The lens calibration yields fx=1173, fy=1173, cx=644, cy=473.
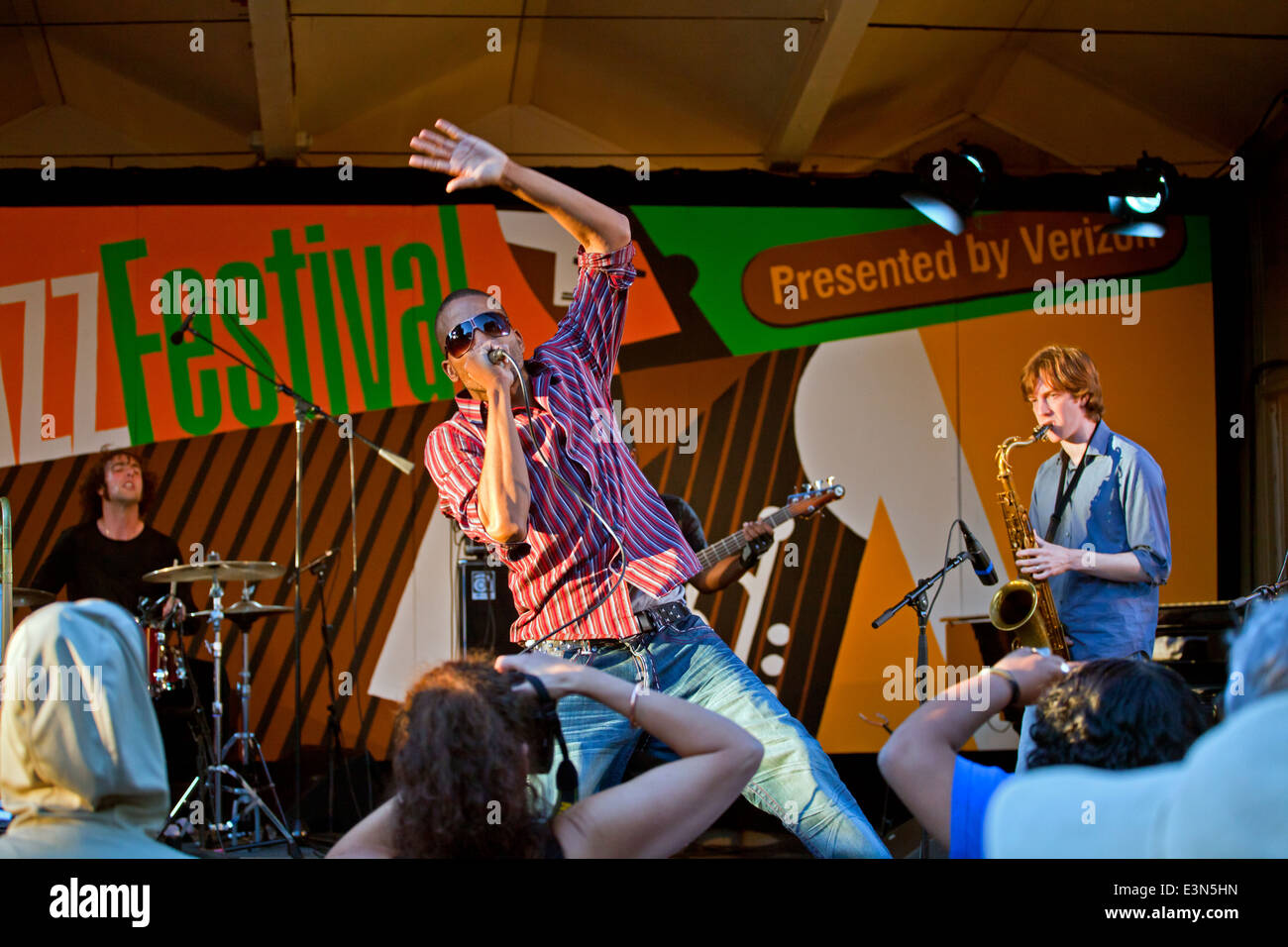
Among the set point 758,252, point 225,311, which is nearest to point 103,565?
point 225,311

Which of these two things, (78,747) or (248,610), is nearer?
(78,747)

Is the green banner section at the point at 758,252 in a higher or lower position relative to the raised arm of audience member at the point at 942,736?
higher

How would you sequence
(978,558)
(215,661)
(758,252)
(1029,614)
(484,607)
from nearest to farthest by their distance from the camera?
(1029,614)
(978,558)
(215,661)
(484,607)
(758,252)

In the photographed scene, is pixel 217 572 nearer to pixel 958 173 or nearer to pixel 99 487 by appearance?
pixel 99 487

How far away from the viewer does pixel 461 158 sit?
253cm

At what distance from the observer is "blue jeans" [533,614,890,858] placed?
224 centimetres

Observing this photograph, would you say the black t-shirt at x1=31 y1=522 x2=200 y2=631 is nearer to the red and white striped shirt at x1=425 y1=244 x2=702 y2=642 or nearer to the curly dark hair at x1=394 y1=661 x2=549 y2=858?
the red and white striped shirt at x1=425 y1=244 x2=702 y2=642

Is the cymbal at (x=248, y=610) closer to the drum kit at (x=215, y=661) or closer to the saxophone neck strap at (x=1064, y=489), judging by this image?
the drum kit at (x=215, y=661)

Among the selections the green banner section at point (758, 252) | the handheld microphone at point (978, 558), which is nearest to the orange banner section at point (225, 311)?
the green banner section at point (758, 252)

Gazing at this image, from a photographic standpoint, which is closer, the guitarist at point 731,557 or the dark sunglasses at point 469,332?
the dark sunglasses at point 469,332

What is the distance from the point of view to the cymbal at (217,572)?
5059 mm

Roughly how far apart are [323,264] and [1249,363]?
5575 millimetres

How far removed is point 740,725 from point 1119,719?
2.64 feet
